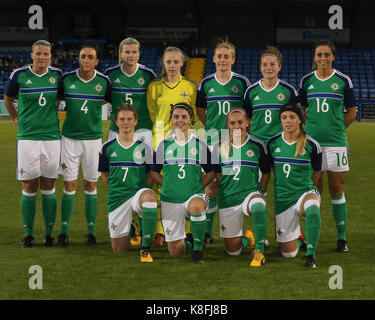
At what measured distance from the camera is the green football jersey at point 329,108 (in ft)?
18.5

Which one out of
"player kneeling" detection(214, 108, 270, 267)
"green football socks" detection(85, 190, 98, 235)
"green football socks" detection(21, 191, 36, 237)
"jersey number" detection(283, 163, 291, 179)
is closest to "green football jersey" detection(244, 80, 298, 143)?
Answer: "player kneeling" detection(214, 108, 270, 267)

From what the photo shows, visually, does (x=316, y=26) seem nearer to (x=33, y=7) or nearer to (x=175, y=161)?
(x=33, y=7)

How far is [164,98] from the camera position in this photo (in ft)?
19.2

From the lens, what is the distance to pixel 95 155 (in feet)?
19.2

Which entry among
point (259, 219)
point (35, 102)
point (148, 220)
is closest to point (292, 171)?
point (259, 219)

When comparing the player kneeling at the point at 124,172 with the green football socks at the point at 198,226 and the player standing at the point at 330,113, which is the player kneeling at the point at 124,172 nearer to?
the green football socks at the point at 198,226

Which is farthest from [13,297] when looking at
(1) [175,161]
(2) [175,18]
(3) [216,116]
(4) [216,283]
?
(2) [175,18]

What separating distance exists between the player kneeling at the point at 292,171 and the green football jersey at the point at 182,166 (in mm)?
621

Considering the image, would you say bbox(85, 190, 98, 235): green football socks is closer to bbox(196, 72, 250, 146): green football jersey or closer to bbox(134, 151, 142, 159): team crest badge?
bbox(134, 151, 142, 159): team crest badge

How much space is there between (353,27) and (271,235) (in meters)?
26.4

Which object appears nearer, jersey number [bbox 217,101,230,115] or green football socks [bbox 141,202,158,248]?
green football socks [bbox 141,202,158,248]

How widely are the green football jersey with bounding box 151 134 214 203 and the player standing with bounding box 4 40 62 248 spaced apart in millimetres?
1068

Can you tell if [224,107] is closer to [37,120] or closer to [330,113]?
[330,113]

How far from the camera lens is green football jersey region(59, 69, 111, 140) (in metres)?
5.74
